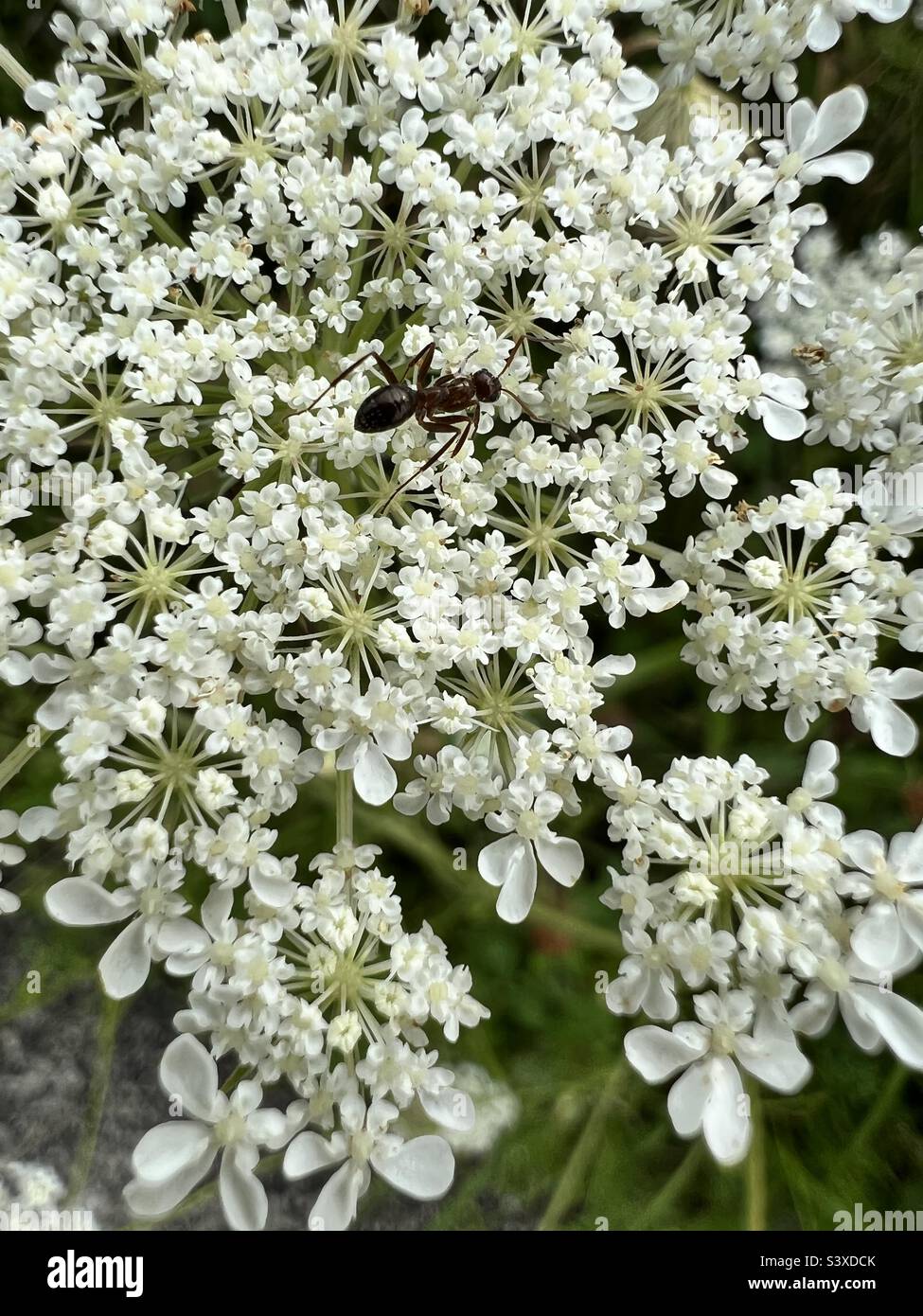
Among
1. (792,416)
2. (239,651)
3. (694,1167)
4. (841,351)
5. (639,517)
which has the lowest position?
(694,1167)

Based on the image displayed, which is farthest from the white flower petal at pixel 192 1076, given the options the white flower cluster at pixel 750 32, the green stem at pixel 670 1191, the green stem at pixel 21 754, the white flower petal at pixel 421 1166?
the white flower cluster at pixel 750 32

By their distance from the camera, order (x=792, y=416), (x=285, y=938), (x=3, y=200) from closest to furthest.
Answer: (x=3, y=200), (x=792, y=416), (x=285, y=938)

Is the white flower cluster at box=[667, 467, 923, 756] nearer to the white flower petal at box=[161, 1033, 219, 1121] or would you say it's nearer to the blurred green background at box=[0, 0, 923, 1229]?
the blurred green background at box=[0, 0, 923, 1229]

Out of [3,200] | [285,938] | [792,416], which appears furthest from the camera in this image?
[285,938]

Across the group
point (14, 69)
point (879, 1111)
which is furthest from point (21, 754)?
point (879, 1111)

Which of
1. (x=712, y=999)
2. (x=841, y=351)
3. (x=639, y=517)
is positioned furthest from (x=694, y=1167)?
(x=841, y=351)

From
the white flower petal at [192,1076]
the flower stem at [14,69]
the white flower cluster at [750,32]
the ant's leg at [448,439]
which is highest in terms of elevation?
the white flower cluster at [750,32]

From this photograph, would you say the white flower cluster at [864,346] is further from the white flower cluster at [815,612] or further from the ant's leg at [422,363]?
the ant's leg at [422,363]
